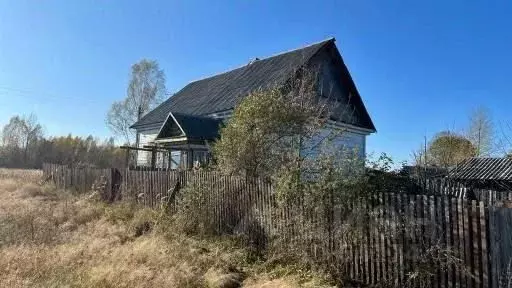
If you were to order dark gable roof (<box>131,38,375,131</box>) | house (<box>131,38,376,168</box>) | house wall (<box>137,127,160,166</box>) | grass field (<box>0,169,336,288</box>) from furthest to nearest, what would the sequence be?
house wall (<box>137,127,160,166</box>) → dark gable roof (<box>131,38,375,131</box>) → house (<box>131,38,376,168</box>) → grass field (<box>0,169,336,288</box>)

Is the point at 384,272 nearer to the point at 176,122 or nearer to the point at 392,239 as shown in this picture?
the point at 392,239

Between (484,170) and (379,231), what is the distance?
21118 millimetres

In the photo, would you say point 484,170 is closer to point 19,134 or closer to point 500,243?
point 500,243

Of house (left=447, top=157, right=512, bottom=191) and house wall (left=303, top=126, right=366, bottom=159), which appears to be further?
house (left=447, top=157, right=512, bottom=191)

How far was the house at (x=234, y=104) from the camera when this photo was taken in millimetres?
16844

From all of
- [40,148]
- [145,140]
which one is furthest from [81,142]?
[145,140]

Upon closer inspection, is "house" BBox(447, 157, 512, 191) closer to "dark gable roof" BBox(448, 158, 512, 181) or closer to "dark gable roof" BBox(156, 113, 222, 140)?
"dark gable roof" BBox(448, 158, 512, 181)

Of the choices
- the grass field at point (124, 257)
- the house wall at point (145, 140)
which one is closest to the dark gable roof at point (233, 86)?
the house wall at point (145, 140)

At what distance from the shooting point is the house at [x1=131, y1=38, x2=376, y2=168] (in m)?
16.8

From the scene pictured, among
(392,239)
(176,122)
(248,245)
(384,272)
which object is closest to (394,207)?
(392,239)

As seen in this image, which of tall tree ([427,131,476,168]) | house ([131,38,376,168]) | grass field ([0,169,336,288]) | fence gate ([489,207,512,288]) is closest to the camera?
fence gate ([489,207,512,288])

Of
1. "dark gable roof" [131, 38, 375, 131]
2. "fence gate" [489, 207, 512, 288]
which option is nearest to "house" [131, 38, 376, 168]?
"dark gable roof" [131, 38, 375, 131]

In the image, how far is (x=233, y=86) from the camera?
2134cm

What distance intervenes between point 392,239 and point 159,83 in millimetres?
35847
